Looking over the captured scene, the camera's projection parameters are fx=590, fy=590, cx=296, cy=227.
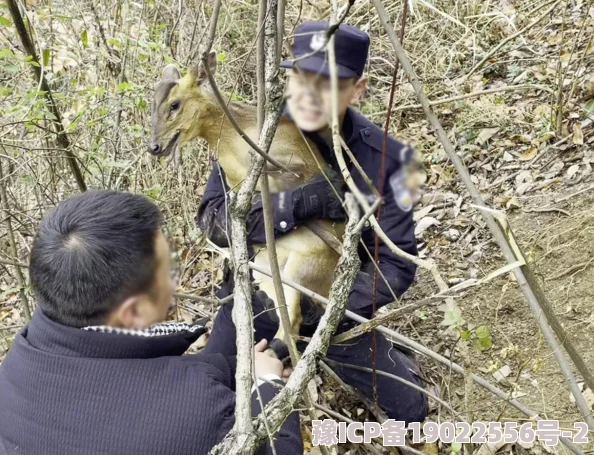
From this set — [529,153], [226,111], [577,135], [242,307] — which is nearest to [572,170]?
[577,135]

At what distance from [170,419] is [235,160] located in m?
1.14

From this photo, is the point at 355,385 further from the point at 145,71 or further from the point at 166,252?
the point at 145,71

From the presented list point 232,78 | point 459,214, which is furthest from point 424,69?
point 232,78

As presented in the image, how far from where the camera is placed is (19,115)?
2945mm

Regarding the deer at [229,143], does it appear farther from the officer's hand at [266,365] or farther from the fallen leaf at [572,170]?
the fallen leaf at [572,170]

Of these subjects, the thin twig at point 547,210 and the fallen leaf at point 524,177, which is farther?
the thin twig at point 547,210

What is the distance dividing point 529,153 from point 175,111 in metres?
1.24

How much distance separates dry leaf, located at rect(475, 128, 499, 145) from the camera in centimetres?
152

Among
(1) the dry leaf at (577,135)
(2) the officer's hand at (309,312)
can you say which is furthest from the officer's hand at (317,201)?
(1) the dry leaf at (577,135)

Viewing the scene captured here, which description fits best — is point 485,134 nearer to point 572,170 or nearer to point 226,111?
point 226,111

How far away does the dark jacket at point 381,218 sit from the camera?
0.89m

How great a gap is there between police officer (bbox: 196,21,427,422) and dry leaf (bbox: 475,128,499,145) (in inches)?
11.5

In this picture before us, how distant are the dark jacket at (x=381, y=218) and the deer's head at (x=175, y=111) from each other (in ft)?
0.79

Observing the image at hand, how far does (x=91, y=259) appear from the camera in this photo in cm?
139
